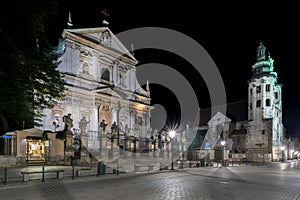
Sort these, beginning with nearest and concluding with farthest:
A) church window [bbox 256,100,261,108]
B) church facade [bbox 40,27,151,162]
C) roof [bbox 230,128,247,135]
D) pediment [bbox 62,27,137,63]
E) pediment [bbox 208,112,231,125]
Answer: church facade [bbox 40,27,151,162], pediment [bbox 62,27,137,63], church window [bbox 256,100,261,108], roof [bbox 230,128,247,135], pediment [bbox 208,112,231,125]

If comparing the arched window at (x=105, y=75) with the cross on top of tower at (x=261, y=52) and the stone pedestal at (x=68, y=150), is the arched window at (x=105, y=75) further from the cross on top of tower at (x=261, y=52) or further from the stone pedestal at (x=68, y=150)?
the cross on top of tower at (x=261, y=52)

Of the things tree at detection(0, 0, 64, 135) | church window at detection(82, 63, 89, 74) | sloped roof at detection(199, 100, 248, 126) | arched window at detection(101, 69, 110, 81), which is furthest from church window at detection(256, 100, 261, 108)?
tree at detection(0, 0, 64, 135)

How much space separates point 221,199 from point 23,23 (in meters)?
12.3

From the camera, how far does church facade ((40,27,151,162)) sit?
3434 centimetres

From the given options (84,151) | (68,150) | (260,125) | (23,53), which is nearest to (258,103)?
(260,125)

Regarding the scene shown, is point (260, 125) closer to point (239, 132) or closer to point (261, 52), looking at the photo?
point (239, 132)

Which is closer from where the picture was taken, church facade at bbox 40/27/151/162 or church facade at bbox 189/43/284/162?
church facade at bbox 40/27/151/162

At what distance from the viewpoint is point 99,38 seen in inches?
1603

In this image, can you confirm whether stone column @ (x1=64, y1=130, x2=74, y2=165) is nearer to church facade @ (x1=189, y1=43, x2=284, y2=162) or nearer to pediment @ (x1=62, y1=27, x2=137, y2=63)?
pediment @ (x1=62, y1=27, x2=137, y2=63)

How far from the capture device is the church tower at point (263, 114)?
2103 inches

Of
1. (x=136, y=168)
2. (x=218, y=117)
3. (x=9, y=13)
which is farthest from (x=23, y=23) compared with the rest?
(x=218, y=117)

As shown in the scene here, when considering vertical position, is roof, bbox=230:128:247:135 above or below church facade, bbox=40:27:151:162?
below

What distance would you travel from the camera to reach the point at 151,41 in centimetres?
4194

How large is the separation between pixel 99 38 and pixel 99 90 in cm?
814
